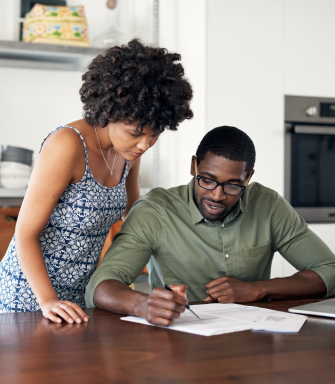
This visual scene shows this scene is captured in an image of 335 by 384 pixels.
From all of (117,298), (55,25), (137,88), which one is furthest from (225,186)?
(55,25)

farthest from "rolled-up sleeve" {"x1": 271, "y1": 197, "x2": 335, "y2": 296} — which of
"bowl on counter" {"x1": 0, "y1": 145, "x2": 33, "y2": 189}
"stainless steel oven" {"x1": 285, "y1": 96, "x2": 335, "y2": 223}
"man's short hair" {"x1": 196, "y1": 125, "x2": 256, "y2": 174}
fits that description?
"bowl on counter" {"x1": 0, "y1": 145, "x2": 33, "y2": 189}

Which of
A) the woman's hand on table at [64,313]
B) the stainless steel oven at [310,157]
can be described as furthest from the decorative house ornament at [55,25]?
the woman's hand on table at [64,313]

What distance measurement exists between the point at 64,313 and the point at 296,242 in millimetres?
860

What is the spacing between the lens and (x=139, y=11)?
315cm

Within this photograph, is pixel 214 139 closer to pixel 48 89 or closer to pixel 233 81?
pixel 233 81

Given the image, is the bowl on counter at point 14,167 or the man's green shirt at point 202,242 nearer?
the man's green shirt at point 202,242

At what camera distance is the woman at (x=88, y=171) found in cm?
124

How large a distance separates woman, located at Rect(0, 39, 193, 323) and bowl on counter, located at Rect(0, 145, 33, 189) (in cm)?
118

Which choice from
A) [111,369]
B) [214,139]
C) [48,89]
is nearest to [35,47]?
[48,89]

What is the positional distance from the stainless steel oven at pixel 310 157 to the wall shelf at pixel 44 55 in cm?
117

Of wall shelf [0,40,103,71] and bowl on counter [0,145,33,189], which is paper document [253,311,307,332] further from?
wall shelf [0,40,103,71]

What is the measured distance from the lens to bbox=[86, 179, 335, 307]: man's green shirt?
1497mm

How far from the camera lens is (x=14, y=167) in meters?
2.61

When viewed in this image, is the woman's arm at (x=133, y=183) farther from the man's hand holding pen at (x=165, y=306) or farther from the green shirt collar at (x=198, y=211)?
the man's hand holding pen at (x=165, y=306)
